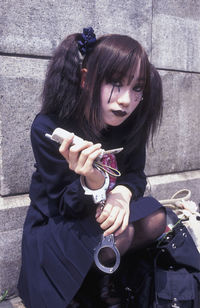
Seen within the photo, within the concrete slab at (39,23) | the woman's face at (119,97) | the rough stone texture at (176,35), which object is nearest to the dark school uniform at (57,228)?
the woman's face at (119,97)

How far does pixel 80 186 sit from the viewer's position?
1916 millimetres

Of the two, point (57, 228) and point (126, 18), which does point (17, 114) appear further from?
point (126, 18)

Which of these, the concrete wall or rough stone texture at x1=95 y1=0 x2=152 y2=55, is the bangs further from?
rough stone texture at x1=95 y1=0 x2=152 y2=55

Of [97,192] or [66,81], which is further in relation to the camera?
[66,81]

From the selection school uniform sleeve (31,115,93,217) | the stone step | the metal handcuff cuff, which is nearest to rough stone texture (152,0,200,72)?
school uniform sleeve (31,115,93,217)

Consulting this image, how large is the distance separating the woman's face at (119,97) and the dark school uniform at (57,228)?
0.78ft

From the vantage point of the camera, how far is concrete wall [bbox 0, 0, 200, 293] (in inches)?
103

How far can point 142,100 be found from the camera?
2.33 meters

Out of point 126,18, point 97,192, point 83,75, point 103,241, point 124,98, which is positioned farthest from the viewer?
point 126,18

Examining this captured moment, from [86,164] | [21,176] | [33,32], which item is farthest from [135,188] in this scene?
[33,32]

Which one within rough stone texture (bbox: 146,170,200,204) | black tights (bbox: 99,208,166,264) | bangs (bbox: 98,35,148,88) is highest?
bangs (bbox: 98,35,148,88)

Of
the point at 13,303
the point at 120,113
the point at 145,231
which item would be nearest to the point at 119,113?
the point at 120,113

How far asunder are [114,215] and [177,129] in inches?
83.2

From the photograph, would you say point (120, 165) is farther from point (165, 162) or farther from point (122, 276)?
point (165, 162)
